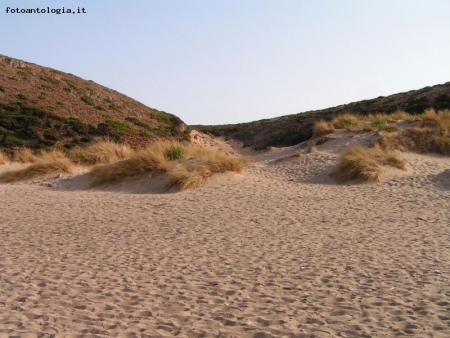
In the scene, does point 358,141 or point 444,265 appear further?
point 358,141

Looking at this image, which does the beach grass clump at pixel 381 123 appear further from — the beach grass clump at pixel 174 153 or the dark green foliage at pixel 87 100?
the dark green foliage at pixel 87 100

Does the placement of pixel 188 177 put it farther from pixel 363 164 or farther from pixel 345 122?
pixel 345 122

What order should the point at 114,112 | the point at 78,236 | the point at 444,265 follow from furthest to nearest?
the point at 114,112 → the point at 78,236 → the point at 444,265

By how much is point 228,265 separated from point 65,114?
3016 centimetres

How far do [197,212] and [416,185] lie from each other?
698 centimetres

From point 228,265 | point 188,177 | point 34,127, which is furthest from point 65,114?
point 228,265

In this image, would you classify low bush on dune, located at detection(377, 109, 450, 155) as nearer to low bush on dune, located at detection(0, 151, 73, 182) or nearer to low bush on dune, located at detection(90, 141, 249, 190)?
low bush on dune, located at detection(90, 141, 249, 190)

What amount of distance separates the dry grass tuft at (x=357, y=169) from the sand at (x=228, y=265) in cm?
154

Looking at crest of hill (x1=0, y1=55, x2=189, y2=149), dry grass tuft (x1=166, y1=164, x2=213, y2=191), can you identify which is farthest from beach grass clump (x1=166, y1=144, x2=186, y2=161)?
crest of hill (x1=0, y1=55, x2=189, y2=149)

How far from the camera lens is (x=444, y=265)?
5984 mm

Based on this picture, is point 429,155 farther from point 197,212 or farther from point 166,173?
point 197,212

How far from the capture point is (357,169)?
14508mm

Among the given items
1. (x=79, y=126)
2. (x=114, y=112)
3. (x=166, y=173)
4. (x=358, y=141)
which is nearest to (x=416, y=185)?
(x=358, y=141)

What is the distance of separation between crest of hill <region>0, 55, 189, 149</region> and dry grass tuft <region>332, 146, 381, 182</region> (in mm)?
18693
